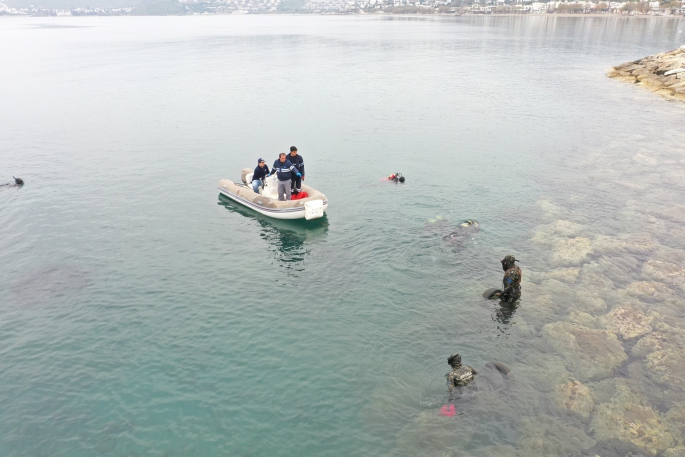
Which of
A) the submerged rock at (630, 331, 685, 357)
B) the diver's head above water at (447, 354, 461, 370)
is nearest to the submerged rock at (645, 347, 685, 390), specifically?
the submerged rock at (630, 331, 685, 357)

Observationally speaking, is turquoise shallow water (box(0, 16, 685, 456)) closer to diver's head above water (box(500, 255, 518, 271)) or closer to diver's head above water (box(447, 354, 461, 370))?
diver's head above water (box(447, 354, 461, 370))

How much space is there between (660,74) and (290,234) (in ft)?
213

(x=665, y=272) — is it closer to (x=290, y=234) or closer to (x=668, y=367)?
(x=668, y=367)

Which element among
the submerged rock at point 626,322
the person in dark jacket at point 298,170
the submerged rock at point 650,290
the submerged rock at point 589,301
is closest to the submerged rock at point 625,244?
the submerged rock at point 650,290

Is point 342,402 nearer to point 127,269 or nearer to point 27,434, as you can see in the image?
point 27,434

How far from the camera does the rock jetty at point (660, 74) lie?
56.6 meters

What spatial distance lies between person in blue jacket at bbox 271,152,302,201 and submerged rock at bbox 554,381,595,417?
17.0 m

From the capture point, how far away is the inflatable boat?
1005 inches

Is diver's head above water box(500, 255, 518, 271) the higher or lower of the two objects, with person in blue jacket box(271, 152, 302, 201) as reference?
lower

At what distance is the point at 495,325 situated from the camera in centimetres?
1738

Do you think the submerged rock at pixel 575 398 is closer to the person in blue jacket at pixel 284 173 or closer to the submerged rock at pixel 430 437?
the submerged rock at pixel 430 437

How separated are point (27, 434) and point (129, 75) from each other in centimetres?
7569

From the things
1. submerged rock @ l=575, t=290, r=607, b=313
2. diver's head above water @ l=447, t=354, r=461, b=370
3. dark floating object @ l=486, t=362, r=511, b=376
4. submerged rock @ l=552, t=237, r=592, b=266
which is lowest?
submerged rock @ l=575, t=290, r=607, b=313

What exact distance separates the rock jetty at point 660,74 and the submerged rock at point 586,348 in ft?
167
